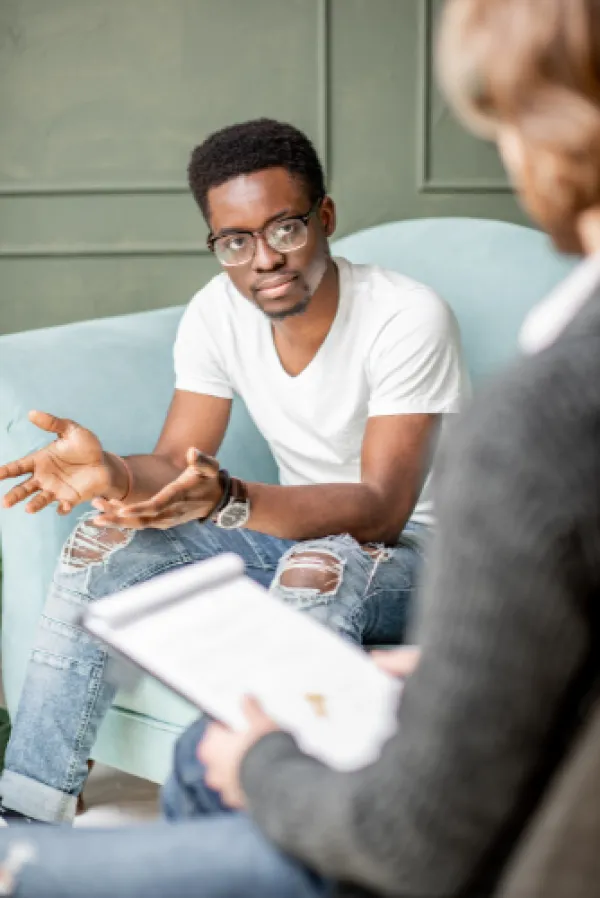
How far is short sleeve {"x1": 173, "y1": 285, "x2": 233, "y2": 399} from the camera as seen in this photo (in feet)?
5.97

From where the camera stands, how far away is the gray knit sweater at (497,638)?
1.79 ft

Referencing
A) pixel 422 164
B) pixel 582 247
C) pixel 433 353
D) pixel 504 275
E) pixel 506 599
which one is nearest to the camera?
pixel 506 599

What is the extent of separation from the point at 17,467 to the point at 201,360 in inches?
16.4

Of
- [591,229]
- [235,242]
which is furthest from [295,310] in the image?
[591,229]

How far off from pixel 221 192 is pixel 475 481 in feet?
4.09

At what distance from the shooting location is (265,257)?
1.68 meters

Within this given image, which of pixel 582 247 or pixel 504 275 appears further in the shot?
pixel 504 275

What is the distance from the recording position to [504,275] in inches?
73.3

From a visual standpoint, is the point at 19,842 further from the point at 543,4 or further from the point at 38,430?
the point at 38,430

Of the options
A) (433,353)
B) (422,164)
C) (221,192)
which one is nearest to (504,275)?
(433,353)

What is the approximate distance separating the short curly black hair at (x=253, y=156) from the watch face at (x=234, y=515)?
22.1 inches

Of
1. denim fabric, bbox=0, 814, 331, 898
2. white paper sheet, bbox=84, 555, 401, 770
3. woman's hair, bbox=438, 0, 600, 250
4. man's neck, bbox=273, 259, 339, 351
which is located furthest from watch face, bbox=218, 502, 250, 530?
woman's hair, bbox=438, 0, 600, 250

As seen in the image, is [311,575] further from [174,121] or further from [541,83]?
[174,121]

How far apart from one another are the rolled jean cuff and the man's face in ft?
2.63
